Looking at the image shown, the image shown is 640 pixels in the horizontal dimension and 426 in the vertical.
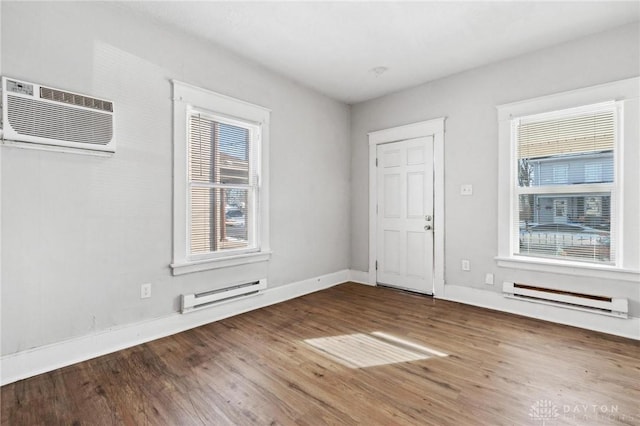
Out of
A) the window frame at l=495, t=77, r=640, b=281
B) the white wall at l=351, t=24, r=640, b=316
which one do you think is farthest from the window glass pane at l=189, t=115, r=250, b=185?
the window frame at l=495, t=77, r=640, b=281

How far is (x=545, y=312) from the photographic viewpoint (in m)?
3.13

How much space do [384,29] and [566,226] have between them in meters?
2.68

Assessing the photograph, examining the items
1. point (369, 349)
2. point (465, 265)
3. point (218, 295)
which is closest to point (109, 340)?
point (218, 295)

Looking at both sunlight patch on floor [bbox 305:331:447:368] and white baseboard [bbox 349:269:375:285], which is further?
white baseboard [bbox 349:269:375:285]

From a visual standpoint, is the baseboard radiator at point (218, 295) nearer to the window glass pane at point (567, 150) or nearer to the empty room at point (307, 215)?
the empty room at point (307, 215)

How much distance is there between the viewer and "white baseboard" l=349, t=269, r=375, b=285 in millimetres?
4668

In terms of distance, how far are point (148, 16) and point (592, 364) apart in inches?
176

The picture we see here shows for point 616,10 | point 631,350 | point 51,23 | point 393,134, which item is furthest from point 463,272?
point 51,23

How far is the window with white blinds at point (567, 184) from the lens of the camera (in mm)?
2910

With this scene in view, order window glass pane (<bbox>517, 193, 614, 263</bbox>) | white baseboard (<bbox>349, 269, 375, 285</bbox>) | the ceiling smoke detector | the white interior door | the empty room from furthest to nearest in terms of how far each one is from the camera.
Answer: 1. white baseboard (<bbox>349, 269, 375, 285</bbox>)
2. the white interior door
3. the ceiling smoke detector
4. window glass pane (<bbox>517, 193, 614, 263</bbox>)
5. the empty room

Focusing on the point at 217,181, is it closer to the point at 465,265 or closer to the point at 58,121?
the point at 58,121

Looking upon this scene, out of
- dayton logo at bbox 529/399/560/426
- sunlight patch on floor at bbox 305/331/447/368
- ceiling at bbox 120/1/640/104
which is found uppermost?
ceiling at bbox 120/1/640/104

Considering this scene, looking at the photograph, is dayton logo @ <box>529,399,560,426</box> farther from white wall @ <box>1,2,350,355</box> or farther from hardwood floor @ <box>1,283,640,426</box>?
white wall @ <box>1,2,350,355</box>

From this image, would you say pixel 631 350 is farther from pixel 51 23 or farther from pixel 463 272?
pixel 51 23
